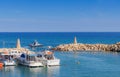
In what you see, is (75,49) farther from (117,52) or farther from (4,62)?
(4,62)

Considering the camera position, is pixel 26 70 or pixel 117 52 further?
pixel 117 52

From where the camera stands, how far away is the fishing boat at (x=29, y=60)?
62019 millimetres

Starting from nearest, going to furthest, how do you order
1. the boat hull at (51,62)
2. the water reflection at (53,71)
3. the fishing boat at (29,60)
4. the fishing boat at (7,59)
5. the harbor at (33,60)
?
the water reflection at (53,71) → the fishing boat at (29,60) → the harbor at (33,60) → the boat hull at (51,62) → the fishing boat at (7,59)

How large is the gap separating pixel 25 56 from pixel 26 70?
5399 mm

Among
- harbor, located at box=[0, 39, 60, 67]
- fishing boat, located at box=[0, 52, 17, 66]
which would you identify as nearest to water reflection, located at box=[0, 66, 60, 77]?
harbor, located at box=[0, 39, 60, 67]

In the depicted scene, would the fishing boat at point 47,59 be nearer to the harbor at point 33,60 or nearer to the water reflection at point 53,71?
the harbor at point 33,60

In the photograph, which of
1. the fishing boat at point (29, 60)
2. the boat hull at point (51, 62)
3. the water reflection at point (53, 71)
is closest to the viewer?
the water reflection at point (53, 71)

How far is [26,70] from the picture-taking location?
5928 cm

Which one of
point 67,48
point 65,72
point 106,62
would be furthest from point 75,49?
point 65,72

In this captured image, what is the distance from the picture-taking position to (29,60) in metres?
63.0

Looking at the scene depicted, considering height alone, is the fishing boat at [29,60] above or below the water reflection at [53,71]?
above

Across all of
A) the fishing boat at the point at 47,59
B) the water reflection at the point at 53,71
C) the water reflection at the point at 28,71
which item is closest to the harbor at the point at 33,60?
the fishing boat at the point at 47,59

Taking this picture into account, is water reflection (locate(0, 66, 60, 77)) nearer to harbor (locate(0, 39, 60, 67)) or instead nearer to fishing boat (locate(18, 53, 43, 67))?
fishing boat (locate(18, 53, 43, 67))

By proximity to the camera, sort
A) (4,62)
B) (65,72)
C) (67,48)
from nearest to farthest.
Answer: (65,72)
(4,62)
(67,48)
